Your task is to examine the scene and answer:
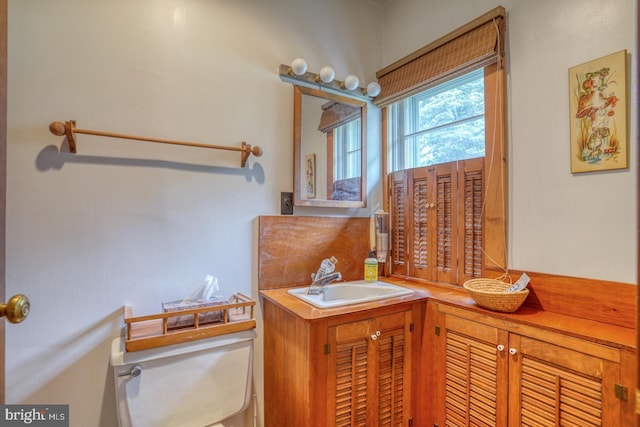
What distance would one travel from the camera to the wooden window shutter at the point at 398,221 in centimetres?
205

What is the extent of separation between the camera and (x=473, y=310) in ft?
4.48

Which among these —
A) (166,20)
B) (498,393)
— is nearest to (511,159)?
(498,393)

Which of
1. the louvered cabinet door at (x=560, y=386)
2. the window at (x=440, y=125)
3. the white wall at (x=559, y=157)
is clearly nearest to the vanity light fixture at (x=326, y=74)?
the window at (x=440, y=125)

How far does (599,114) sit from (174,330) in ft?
6.39

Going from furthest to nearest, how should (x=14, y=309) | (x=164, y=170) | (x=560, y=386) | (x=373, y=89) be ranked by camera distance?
(x=373, y=89), (x=164, y=170), (x=560, y=386), (x=14, y=309)

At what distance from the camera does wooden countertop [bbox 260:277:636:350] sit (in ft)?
3.47

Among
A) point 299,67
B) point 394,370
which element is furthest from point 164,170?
point 394,370

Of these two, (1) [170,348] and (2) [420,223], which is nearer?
(1) [170,348]

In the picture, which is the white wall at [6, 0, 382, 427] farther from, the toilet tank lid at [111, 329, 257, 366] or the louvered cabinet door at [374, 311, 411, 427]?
the louvered cabinet door at [374, 311, 411, 427]

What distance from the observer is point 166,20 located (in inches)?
59.4

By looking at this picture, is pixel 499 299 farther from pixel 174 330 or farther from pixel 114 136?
pixel 114 136

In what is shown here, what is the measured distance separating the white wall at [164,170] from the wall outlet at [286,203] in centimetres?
6

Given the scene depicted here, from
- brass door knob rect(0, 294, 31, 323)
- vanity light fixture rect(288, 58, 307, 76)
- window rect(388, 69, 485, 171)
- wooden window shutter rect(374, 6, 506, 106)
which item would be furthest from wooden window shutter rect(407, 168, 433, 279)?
brass door knob rect(0, 294, 31, 323)

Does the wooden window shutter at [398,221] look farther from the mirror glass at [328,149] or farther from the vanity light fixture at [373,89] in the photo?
the vanity light fixture at [373,89]
